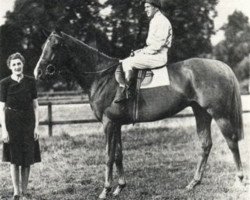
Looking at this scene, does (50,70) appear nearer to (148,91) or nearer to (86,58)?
(86,58)

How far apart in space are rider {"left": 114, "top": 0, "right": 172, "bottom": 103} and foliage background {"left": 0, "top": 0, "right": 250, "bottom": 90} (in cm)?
819

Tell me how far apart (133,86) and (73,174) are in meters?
2.30

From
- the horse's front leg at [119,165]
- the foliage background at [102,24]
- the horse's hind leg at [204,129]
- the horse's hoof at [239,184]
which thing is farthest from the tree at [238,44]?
the horse's front leg at [119,165]

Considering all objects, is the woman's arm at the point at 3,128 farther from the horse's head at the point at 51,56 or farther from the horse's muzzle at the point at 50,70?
the horse's muzzle at the point at 50,70

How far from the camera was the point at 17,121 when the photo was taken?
5.67m

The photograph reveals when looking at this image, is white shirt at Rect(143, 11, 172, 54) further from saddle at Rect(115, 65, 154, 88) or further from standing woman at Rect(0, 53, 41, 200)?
standing woman at Rect(0, 53, 41, 200)

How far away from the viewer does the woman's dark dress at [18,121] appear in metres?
5.66

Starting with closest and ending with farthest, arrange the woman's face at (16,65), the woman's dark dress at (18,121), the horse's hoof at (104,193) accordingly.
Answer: the woman's face at (16,65), the woman's dark dress at (18,121), the horse's hoof at (104,193)

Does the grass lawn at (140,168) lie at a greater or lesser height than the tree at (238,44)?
lesser

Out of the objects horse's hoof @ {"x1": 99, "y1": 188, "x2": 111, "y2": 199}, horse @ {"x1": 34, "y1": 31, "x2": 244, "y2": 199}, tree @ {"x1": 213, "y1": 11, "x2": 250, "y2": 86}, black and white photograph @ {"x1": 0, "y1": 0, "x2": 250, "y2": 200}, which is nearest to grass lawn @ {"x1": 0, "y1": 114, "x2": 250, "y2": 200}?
black and white photograph @ {"x1": 0, "y1": 0, "x2": 250, "y2": 200}

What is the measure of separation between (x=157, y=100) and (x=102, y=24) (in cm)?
968

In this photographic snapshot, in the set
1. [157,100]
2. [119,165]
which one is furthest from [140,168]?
[157,100]

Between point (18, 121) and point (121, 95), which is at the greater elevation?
point (121, 95)

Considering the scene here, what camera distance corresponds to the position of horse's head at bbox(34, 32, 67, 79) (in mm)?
6027
